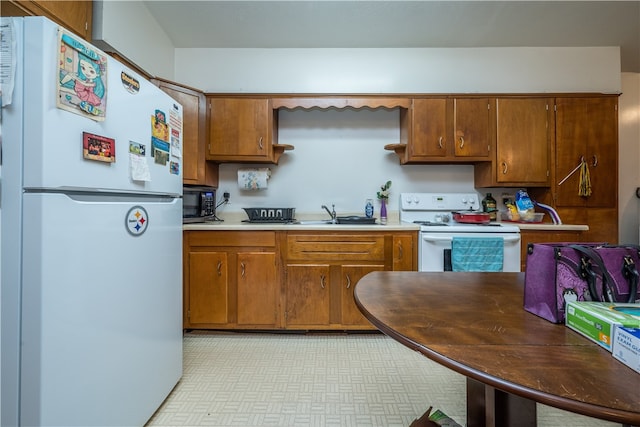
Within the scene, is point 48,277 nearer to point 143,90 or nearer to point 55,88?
point 55,88

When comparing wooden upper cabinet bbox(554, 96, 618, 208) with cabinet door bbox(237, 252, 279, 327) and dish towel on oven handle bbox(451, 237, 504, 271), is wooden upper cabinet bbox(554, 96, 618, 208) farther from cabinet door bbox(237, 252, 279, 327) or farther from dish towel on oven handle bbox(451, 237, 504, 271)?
cabinet door bbox(237, 252, 279, 327)

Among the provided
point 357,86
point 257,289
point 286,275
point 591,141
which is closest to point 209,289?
point 257,289

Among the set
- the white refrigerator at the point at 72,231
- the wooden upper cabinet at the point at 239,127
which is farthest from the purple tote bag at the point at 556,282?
the wooden upper cabinet at the point at 239,127

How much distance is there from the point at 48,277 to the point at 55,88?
0.59m

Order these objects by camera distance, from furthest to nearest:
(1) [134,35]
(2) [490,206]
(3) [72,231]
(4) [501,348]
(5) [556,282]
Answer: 1. (2) [490,206]
2. (1) [134,35]
3. (3) [72,231]
4. (5) [556,282]
5. (4) [501,348]

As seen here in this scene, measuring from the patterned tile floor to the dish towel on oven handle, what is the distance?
81cm

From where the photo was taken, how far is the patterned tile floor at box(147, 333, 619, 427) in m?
1.41

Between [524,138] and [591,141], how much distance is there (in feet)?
1.92

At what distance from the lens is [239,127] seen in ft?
8.25

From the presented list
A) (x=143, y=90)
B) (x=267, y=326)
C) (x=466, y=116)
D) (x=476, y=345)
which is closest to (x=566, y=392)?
(x=476, y=345)

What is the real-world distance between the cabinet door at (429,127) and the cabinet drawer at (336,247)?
0.95 meters

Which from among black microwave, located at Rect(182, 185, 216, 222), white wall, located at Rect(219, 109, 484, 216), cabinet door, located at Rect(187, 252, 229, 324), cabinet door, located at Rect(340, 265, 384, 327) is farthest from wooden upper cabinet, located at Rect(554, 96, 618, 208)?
black microwave, located at Rect(182, 185, 216, 222)

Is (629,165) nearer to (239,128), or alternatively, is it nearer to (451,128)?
(451,128)

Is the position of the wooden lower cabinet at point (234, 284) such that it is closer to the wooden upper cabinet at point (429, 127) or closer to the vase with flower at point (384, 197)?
the vase with flower at point (384, 197)
